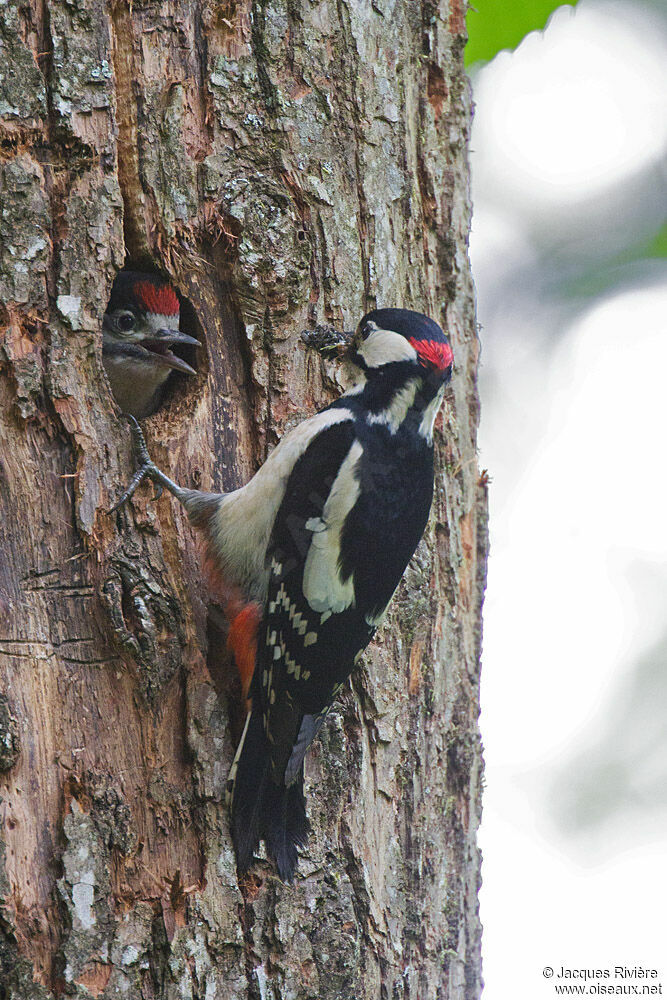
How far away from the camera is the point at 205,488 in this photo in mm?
2496

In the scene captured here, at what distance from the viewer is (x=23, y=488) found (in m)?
2.15

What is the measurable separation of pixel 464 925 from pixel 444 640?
803mm

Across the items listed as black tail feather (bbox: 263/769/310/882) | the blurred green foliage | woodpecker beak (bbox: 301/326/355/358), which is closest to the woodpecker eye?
woodpecker beak (bbox: 301/326/355/358)

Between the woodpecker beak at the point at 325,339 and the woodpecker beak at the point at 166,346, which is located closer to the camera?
the woodpecker beak at the point at 325,339

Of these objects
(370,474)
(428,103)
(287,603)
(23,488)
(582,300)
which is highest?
(582,300)

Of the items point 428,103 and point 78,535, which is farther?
point 428,103

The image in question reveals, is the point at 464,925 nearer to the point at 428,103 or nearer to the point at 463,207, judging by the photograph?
the point at 463,207

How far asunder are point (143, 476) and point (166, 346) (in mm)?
973

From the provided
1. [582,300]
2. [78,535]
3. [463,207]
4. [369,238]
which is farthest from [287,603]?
[582,300]

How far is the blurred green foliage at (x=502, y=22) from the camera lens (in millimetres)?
2348

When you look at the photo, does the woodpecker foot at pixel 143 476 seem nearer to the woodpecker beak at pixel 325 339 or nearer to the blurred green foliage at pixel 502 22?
the woodpecker beak at pixel 325 339

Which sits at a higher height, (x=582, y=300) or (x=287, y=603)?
(x=582, y=300)

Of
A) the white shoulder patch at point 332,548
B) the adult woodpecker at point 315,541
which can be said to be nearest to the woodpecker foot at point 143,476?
the adult woodpecker at point 315,541

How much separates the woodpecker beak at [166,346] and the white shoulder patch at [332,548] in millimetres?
541
